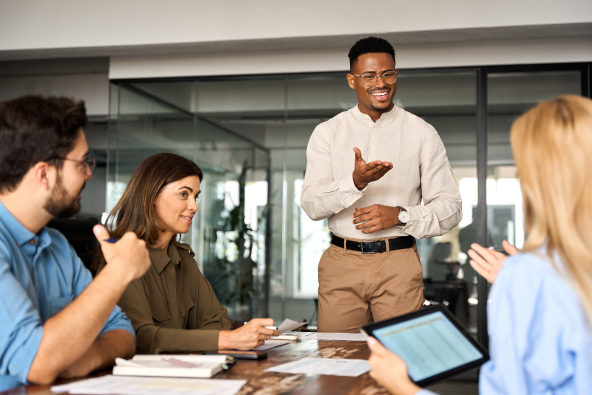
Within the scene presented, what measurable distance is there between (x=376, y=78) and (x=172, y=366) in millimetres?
1632

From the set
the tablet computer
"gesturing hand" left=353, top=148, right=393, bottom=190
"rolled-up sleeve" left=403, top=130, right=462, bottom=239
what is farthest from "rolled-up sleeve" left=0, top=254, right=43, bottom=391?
"rolled-up sleeve" left=403, top=130, right=462, bottom=239

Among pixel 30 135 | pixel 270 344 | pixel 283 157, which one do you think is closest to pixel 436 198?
pixel 270 344

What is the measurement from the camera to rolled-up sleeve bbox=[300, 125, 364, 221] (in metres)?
2.34

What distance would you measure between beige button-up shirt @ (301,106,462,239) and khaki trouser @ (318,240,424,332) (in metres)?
0.11

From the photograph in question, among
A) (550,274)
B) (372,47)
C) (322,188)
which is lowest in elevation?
(550,274)

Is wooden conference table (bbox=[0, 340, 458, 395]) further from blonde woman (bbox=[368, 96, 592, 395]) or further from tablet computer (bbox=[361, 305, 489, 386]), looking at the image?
blonde woman (bbox=[368, 96, 592, 395])

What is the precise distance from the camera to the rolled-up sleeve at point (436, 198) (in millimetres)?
2396

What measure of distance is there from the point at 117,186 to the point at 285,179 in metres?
1.56

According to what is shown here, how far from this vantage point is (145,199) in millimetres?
2145

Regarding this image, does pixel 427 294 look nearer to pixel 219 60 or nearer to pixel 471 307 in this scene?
pixel 471 307

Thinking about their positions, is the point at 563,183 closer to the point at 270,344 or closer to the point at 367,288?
the point at 270,344

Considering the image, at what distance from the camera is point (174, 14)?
4449 millimetres

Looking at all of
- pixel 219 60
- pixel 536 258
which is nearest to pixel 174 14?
pixel 219 60

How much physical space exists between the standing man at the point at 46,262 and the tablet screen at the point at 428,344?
2.09ft
